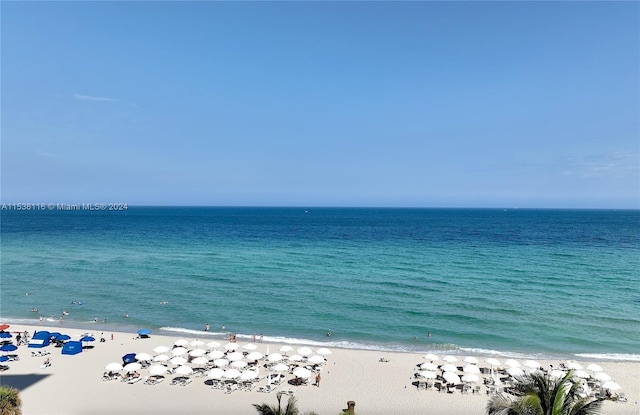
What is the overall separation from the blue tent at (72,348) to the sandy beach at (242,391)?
348 mm

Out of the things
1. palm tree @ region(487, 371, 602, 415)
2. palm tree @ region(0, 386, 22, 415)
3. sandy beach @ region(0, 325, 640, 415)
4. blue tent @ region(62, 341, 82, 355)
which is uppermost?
palm tree @ region(487, 371, 602, 415)

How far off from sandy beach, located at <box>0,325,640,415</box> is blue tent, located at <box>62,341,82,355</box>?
1.14ft

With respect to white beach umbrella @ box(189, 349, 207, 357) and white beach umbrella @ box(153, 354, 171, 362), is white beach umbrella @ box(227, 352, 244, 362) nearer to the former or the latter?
white beach umbrella @ box(189, 349, 207, 357)

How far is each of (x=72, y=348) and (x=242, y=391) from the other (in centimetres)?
1231

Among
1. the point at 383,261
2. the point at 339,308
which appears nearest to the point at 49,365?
the point at 339,308

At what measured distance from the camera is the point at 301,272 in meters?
49.5

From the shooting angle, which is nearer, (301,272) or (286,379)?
(286,379)

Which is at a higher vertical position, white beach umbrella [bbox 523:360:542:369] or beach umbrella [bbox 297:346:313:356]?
beach umbrella [bbox 297:346:313:356]

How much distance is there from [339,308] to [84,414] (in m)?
21.4

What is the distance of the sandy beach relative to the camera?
62.0 feet

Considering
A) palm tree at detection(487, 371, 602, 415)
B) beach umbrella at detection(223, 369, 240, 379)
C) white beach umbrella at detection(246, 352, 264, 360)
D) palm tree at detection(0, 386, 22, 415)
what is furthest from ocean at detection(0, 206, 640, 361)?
palm tree at detection(487, 371, 602, 415)

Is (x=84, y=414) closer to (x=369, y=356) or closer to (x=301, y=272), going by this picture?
(x=369, y=356)

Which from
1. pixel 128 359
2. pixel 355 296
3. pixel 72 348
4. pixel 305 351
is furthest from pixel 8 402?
pixel 355 296

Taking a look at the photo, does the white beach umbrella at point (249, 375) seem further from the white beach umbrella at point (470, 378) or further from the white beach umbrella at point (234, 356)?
the white beach umbrella at point (470, 378)
